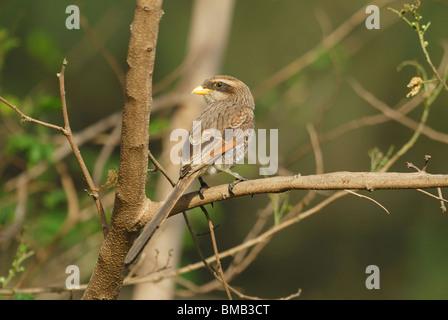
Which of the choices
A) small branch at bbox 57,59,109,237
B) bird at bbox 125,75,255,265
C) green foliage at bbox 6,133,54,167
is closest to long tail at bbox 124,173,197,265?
bird at bbox 125,75,255,265

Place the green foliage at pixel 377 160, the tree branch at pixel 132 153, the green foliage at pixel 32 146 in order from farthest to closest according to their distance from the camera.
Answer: the green foliage at pixel 32 146 → the green foliage at pixel 377 160 → the tree branch at pixel 132 153

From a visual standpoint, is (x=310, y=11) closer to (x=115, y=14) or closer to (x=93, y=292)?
Answer: (x=115, y=14)

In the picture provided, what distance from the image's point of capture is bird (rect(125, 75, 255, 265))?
3289mm

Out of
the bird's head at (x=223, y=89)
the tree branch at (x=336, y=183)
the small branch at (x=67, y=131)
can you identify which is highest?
the bird's head at (x=223, y=89)

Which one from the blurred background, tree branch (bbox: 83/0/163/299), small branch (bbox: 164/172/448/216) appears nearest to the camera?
tree branch (bbox: 83/0/163/299)

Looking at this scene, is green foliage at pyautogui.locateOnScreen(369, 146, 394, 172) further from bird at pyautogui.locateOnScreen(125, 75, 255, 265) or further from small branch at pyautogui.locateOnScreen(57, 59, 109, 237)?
small branch at pyautogui.locateOnScreen(57, 59, 109, 237)

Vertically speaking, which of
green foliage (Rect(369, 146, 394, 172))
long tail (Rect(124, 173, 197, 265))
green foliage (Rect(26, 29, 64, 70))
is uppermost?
green foliage (Rect(26, 29, 64, 70))

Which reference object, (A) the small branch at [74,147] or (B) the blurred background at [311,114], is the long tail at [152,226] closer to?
(A) the small branch at [74,147]

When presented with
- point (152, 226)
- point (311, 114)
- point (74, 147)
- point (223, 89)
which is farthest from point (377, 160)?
point (311, 114)

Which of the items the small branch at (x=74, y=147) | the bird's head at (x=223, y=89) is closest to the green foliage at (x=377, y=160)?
the bird's head at (x=223, y=89)

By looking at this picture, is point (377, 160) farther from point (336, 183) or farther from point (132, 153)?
point (132, 153)

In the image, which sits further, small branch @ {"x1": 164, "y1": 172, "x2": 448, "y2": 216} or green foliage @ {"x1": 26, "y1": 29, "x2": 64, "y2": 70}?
green foliage @ {"x1": 26, "y1": 29, "x2": 64, "y2": 70}

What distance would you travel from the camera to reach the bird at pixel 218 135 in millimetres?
3289

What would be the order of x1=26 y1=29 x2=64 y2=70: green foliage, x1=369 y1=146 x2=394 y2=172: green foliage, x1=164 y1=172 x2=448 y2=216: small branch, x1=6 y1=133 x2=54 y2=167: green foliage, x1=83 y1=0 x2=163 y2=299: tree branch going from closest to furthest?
x1=83 y1=0 x2=163 y2=299: tree branch → x1=164 y1=172 x2=448 y2=216: small branch → x1=369 y1=146 x2=394 y2=172: green foliage → x1=6 y1=133 x2=54 y2=167: green foliage → x1=26 y1=29 x2=64 y2=70: green foliage
